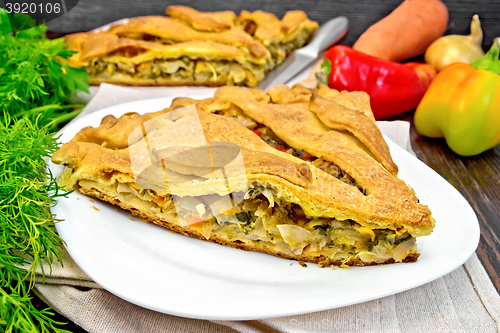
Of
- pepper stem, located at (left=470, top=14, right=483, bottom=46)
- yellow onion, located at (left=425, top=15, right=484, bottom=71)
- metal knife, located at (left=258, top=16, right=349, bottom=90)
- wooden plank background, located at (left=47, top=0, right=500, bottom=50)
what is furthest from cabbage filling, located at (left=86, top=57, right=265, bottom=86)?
pepper stem, located at (left=470, top=14, right=483, bottom=46)

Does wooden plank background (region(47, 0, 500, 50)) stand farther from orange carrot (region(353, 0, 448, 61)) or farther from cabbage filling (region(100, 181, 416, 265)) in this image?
cabbage filling (region(100, 181, 416, 265))

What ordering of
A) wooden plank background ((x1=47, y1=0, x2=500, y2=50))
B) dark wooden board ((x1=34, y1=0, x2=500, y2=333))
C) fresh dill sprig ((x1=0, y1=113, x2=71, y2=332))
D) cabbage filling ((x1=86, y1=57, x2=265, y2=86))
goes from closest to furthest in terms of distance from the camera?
fresh dill sprig ((x1=0, y1=113, x2=71, y2=332)) < cabbage filling ((x1=86, y1=57, x2=265, y2=86)) < dark wooden board ((x1=34, y1=0, x2=500, y2=333)) < wooden plank background ((x1=47, y1=0, x2=500, y2=50))

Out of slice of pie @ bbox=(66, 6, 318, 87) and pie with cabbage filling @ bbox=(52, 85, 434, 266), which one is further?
slice of pie @ bbox=(66, 6, 318, 87)

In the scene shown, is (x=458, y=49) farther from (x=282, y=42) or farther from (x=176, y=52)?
(x=176, y=52)

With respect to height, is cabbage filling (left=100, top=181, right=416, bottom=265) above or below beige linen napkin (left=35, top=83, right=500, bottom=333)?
above

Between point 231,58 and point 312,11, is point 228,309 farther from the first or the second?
point 312,11

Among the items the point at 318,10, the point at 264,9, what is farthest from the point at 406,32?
the point at 264,9

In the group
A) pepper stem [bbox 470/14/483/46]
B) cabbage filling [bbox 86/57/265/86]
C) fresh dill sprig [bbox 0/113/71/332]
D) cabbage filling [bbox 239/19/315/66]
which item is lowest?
cabbage filling [bbox 86/57/265/86]
